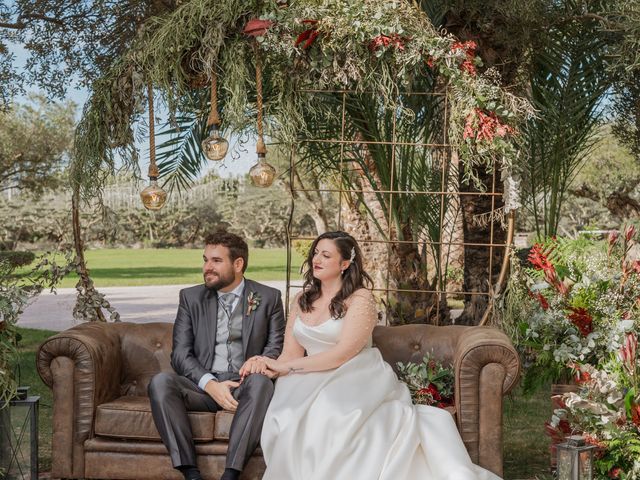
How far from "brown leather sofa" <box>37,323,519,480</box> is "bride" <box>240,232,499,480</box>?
24cm

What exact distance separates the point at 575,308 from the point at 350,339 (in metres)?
1.39

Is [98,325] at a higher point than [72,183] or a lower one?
lower

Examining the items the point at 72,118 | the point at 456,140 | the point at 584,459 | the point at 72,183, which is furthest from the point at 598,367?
the point at 72,118

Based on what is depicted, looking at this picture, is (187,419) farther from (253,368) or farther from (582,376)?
(582,376)

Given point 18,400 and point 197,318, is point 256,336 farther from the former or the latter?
A: point 18,400

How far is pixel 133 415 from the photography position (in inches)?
186

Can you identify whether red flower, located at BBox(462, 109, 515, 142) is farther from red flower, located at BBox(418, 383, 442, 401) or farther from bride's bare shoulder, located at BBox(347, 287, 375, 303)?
red flower, located at BBox(418, 383, 442, 401)

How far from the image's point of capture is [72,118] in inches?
946

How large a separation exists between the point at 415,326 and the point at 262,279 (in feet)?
57.5

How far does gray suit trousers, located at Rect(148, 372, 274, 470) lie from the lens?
14.6 ft

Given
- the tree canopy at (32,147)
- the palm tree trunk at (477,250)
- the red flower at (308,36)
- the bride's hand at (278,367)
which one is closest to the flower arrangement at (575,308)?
the bride's hand at (278,367)

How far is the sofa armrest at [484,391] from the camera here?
4.58 m

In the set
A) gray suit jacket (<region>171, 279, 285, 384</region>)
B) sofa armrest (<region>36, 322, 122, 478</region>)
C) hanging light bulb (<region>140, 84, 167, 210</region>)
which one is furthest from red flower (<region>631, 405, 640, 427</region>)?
hanging light bulb (<region>140, 84, 167, 210</region>)

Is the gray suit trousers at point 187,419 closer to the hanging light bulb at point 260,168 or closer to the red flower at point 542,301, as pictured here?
the hanging light bulb at point 260,168
